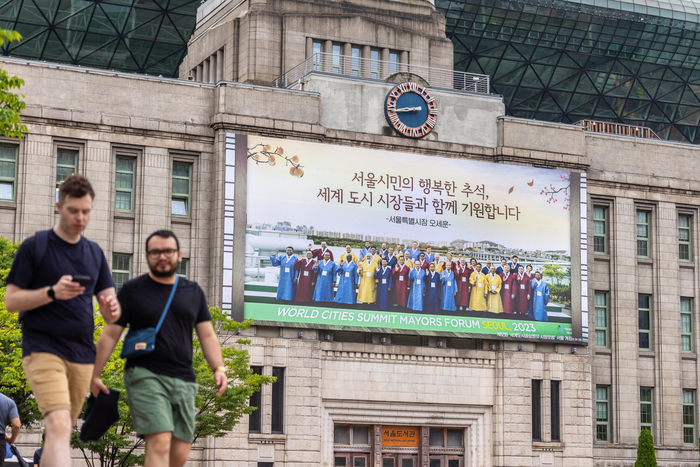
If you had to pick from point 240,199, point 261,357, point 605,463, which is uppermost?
point 240,199

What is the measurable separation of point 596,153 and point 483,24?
1887 cm

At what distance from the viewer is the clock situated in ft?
160

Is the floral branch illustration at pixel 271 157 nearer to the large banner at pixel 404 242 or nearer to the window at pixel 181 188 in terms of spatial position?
the large banner at pixel 404 242

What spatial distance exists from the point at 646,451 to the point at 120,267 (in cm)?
2263

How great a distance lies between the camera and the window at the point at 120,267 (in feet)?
147

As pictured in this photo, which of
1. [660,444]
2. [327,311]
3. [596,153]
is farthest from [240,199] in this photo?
[660,444]

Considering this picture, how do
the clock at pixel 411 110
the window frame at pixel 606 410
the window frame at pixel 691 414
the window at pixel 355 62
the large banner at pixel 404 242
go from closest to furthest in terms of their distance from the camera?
the large banner at pixel 404 242, the clock at pixel 411 110, the window at pixel 355 62, the window frame at pixel 606 410, the window frame at pixel 691 414

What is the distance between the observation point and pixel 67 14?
68375 mm

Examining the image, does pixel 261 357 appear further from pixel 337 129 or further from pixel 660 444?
pixel 660 444

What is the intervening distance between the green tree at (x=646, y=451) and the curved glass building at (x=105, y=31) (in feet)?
114

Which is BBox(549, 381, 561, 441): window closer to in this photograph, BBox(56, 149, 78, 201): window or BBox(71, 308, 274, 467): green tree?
BBox(71, 308, 274, 467): green tree

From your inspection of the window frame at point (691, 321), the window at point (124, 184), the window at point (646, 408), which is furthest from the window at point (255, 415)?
the window frame at point (691, 321)

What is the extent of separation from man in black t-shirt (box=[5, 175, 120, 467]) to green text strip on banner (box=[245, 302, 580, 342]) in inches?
1308

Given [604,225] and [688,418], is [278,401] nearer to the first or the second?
[604,225]
